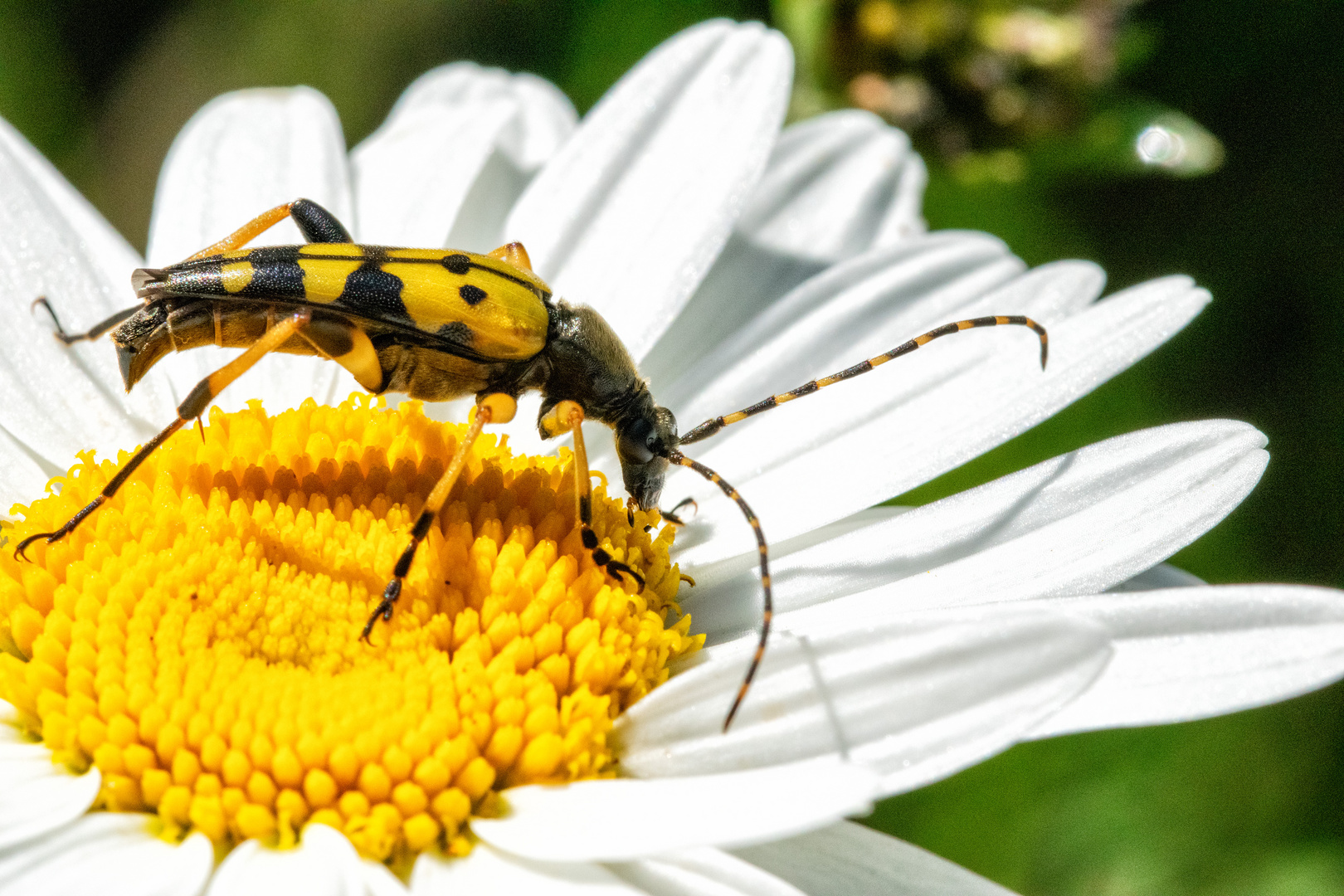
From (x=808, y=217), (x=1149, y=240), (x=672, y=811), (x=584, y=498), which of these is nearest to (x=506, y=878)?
(x=672, y=811)

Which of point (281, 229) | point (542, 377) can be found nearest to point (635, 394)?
point (542, 377)

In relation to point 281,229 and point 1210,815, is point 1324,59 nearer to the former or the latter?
point 1210,815

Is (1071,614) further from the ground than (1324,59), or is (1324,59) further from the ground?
(1324,59)

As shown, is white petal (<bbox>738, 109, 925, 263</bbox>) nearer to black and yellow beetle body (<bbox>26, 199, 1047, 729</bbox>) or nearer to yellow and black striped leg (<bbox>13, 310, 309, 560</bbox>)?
black and yellow beetle body (<bbox>26, 199, 1047, 729</bbox>)

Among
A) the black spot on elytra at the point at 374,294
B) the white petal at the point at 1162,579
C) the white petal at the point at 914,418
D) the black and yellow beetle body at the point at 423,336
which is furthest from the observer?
the white petal at the point at 1162,579

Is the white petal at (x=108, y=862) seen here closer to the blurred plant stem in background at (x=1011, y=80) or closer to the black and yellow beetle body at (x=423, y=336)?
the black and yellow beetle body at (x=423, y=336)

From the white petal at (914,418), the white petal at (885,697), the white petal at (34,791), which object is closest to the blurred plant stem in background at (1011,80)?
the white petal at (914,418)

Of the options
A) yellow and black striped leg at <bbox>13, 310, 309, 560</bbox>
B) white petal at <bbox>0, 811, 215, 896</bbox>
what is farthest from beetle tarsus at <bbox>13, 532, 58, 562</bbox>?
white petal at <bbox>0, 811, 215, 896</bbox>

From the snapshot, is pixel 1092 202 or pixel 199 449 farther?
pixel 1092 202
